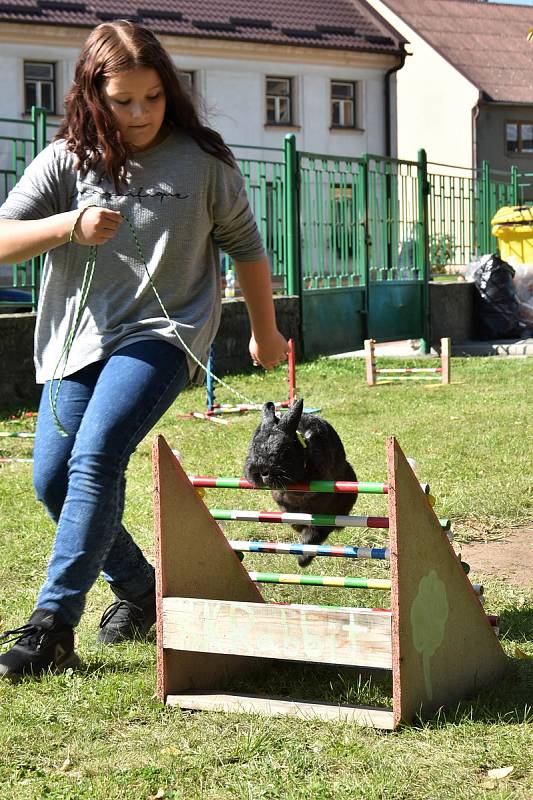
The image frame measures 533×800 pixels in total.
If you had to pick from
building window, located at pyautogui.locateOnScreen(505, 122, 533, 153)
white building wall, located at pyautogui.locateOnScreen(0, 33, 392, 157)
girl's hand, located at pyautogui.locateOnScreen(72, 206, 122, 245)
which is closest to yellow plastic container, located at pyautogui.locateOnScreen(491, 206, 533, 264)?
A: white building wall, located at pyautogui.locateOnScreen(0, 33, 392, 157)

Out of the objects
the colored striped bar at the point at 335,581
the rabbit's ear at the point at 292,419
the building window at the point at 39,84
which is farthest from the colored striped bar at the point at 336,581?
the building window at the point at 39,84

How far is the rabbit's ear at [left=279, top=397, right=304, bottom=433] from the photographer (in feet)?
11.9

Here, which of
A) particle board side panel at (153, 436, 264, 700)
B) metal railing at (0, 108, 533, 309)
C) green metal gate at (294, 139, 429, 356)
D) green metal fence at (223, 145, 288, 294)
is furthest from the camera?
green metal gate at (294, 139, 429, 356)

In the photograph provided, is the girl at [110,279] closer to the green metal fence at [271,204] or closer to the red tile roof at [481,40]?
the green metal fence at [271,204]

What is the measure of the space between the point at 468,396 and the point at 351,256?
15.9ft

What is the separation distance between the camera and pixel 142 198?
3.56m

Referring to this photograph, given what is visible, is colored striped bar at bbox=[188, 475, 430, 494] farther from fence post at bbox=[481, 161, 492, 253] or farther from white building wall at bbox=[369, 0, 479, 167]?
white building wall at bbox=[369, 0, 479, 167]

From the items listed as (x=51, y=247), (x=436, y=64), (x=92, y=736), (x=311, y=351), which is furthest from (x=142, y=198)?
(x=436, y=64)

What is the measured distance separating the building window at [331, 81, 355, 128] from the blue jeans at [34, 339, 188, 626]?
3029 centimetres

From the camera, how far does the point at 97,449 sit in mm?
3428

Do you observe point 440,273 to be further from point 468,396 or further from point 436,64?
point 436,64

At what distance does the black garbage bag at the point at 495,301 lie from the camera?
17594 millimetres

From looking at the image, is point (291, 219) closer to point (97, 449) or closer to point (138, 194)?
point (138, 194)

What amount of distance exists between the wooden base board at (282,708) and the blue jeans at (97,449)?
49cm
